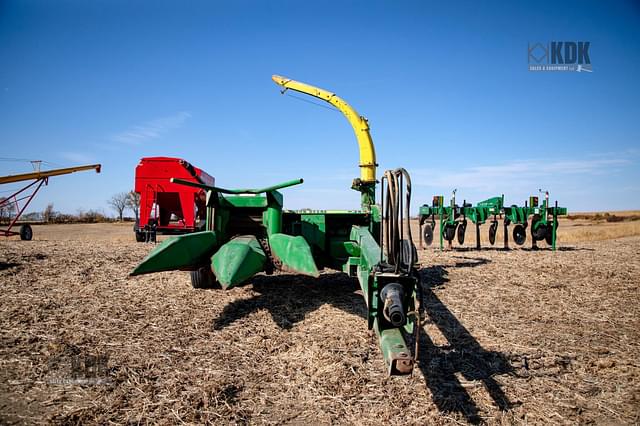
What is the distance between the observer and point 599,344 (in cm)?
428

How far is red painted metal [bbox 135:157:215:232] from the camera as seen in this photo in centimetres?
1327

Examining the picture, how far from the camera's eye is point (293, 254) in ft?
15.3

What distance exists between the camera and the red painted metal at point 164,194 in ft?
A: 43.5

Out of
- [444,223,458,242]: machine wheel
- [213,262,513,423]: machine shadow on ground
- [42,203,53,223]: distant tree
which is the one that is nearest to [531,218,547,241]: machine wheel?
[444,223,458,242]: machine wheel

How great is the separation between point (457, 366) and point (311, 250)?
271cm

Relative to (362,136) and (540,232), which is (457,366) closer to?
(362,136)

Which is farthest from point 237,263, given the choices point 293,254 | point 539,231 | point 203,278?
point 539,231

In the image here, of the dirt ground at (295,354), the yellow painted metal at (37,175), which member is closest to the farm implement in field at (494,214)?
the dirt ground at (295,354)

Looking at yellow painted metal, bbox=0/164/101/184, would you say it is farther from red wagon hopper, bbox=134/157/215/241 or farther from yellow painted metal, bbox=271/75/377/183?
yellow painted metal, bbox=271/75/377/183

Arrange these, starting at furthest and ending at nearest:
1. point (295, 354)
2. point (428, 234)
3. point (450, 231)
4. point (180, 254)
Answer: point (428, 234) < point (450, 231) < point (180, 254) < point (295, 354)

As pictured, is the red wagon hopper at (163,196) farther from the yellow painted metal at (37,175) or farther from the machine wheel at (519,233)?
the machine wheel at (519,233)

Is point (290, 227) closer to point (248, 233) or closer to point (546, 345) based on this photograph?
point (248, 233)

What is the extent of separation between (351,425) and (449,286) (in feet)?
14.8

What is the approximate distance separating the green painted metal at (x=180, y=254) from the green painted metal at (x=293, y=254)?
906 mm
